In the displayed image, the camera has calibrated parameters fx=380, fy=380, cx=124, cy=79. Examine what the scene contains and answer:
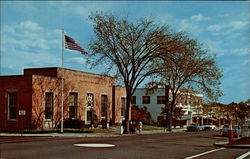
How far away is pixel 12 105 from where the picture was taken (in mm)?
43969

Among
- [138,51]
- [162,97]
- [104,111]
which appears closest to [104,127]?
[104,111]

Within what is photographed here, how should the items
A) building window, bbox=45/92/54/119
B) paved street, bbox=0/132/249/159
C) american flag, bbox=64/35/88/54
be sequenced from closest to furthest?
paved street, bbox=0/132/249/159, american flag, bbox=64/35/88/54, building window, bbox=45/92/54/119

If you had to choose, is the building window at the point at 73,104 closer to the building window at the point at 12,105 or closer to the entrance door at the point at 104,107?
the entrance door at the point at 104,107

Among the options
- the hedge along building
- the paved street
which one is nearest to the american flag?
the hedge along building

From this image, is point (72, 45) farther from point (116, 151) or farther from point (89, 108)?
point (116, 151)

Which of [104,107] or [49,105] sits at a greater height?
[49,105]

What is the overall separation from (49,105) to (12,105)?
450 centimetres

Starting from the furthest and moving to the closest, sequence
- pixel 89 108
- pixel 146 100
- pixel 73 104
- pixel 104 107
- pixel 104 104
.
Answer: pixel 146 100
pixel 104 104
pixel 104 107
pixel 89 108
pixel 73 104

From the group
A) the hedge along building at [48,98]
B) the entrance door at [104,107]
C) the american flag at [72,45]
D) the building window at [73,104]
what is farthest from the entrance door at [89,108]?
the american flag at [72,45]

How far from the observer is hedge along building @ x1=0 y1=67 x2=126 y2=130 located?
43.3m

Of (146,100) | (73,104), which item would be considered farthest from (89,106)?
(146,100)

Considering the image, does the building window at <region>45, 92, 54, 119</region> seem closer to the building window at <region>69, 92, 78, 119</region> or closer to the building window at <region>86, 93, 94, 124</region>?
the building window at <region>69, 92, 78, 119</region>

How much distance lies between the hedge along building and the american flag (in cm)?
278

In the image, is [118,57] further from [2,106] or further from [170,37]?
[2,106]
